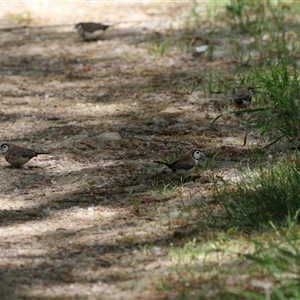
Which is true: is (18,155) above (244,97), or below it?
above

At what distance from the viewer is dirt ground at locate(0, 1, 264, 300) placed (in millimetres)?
5746

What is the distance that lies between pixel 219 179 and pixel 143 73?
150 inches

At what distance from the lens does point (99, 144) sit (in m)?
8.65

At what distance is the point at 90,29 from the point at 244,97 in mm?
3498

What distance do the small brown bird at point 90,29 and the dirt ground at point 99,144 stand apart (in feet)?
0.53

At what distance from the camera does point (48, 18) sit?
43.7ft

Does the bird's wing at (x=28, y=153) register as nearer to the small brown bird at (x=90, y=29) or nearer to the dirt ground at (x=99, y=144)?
the dirt ground at (x=99, y=144)

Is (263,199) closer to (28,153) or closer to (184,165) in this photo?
(184,165)

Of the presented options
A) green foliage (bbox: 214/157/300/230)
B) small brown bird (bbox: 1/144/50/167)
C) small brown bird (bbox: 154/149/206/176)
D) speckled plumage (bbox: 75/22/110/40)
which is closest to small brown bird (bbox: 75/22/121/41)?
speckled plumage (bbox: 75/22/110/40)

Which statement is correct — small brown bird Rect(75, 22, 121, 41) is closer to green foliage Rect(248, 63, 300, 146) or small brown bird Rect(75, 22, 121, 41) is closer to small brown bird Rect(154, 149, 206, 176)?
green foliage Rect(248, 63, 300, 146)

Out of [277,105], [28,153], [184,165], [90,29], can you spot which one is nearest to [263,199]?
[184,165]

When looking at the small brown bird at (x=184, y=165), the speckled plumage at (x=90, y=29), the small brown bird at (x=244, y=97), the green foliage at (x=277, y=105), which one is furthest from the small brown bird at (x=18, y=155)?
the speckled plumage at (x=90, y=29)

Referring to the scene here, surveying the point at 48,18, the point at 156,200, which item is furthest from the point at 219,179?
the point at 48,18

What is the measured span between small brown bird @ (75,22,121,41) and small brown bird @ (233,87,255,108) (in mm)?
3391
